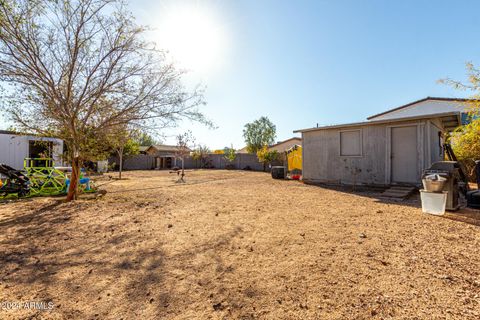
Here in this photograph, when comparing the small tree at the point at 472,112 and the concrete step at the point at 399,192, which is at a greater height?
the small tree at the point at 472,112

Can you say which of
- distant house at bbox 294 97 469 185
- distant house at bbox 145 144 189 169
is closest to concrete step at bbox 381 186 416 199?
distant house at bbox 294 97 469 185

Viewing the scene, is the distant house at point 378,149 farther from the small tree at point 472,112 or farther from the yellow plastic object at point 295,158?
the yellow plastic object at point 295,158

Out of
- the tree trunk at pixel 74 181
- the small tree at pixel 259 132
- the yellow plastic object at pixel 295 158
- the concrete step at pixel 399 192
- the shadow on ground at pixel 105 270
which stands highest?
the small tree at pixel 259 132

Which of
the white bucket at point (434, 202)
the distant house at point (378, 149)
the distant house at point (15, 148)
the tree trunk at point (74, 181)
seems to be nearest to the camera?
the white bucket at point (434, 202)

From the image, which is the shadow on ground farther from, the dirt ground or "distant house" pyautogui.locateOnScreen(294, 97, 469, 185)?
"distant house" pyautogui.locateOnScreen(294, 97, 469, 185)

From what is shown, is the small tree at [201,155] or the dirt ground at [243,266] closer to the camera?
the dirt ground at [243,266]

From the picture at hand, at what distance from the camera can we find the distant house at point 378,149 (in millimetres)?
7984

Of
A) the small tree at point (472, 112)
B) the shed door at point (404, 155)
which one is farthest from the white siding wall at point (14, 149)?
the small tree at point (472, 112)

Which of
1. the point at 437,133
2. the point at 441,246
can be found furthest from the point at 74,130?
the point at 437,133

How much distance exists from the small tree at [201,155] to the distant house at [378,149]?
21.5 metres

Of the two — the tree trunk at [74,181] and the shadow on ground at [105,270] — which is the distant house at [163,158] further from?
the shadow on ground at [105,270]

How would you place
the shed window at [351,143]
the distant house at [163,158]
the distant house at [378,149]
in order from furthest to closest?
the distant house at [163,158] → the shed window at [351,143] → the distant house at [378,149]

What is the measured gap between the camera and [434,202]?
4.90 meters

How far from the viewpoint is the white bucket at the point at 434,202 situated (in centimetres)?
478
